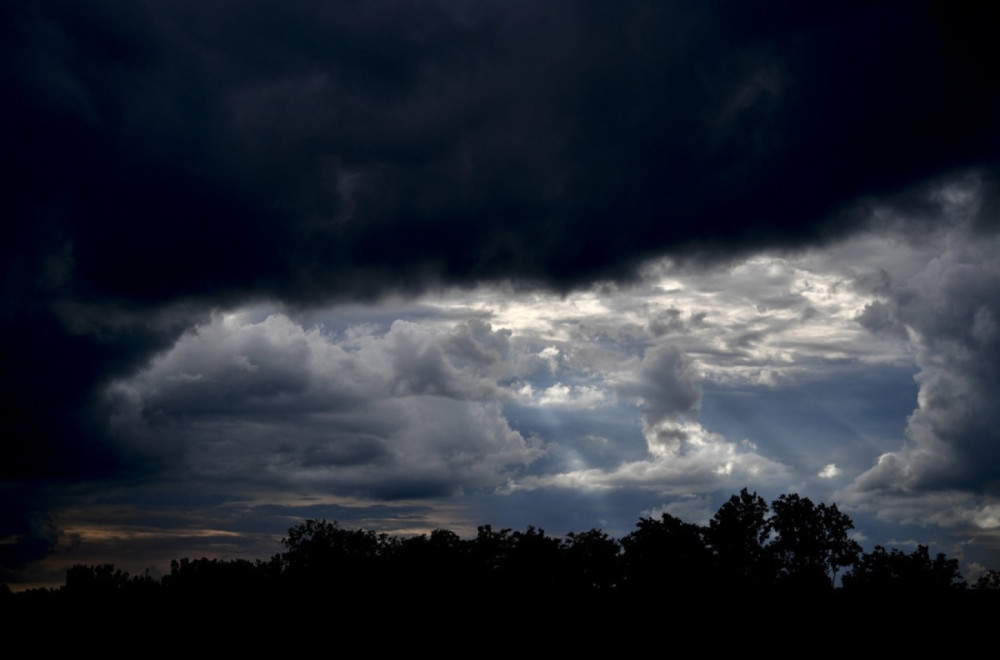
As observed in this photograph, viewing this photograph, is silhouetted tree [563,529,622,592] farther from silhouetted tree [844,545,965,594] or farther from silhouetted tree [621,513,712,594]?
silhouetted tree [844,545,965,594]

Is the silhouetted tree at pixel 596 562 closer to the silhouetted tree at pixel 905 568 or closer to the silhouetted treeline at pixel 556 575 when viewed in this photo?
the silhouetted treeline at pixel 556 575

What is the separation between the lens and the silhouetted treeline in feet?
280

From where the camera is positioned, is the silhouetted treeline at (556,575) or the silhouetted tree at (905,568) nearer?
the silhouetted treeline at (556,575)

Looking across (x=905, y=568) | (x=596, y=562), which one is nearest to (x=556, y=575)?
(x=596, y=562)

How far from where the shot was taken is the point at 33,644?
78062 millimetres

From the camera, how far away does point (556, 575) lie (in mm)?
129625

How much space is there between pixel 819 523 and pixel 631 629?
58108 mm

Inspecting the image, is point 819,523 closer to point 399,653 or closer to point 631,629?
point 631,629

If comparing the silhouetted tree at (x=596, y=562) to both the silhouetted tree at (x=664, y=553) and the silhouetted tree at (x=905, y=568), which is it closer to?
the silhouetted tree at (x=664, y=553)

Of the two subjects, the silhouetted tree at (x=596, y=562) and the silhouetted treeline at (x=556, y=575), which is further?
the silhouetted tree at (x=596, y=562)

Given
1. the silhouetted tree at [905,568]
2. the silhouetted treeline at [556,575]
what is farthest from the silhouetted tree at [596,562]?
the silhouetted tree at [905,568]

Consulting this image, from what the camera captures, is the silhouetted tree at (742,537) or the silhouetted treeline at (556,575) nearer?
the silhouetted treeline at (556,575)

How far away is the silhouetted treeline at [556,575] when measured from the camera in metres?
85.3

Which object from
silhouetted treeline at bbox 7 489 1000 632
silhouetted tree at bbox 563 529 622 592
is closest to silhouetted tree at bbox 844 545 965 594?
silhouetted treeline at bbox 7 489 1000 632
